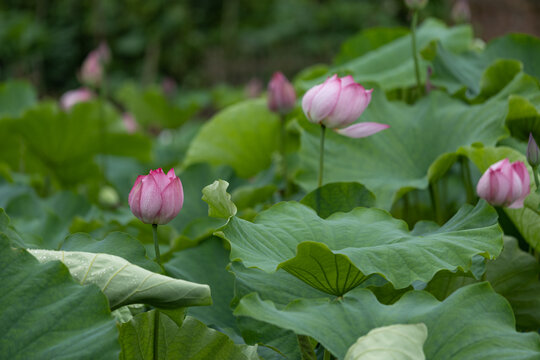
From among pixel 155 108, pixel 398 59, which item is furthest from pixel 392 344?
pixel 155 108

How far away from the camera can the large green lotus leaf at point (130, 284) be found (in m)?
0.51

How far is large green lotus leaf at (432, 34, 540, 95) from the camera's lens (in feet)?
3.58

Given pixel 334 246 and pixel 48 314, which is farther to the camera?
pixel 334 246

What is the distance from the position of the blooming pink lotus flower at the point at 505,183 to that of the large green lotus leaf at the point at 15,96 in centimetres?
179

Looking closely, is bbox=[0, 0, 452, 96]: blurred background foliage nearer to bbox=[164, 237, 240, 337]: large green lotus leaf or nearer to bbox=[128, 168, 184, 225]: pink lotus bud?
bbox=[164, 237, 240, 337]: large green lotus leaf

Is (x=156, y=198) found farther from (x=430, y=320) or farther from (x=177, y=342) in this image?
(x=430, y=320)

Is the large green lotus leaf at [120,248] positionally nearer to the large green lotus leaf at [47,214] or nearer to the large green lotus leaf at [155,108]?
the large green lotus leaf at [47,214]

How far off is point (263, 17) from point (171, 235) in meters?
8.50

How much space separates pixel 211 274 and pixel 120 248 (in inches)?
7.1

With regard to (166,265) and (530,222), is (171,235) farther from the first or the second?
(530,222)

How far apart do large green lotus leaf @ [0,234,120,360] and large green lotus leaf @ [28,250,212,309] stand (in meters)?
0.03

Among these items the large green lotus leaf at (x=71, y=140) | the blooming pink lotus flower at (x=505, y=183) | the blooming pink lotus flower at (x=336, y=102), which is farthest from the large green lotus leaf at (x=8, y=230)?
the large green lotus leaf at (x=71, y=140)

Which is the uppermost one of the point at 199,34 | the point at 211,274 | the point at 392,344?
the point at 392,344

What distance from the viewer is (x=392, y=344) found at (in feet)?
1.51
